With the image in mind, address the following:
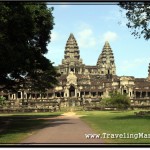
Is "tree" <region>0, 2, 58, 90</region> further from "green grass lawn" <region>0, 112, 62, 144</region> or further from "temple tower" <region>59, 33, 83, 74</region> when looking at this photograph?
"green grass lawn" <region>0, 112, 62, 144</region>

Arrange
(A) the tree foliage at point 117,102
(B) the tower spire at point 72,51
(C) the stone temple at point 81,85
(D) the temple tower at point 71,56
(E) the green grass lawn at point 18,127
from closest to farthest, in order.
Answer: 1. (E) the green grass lawn at point 18,127
2. (B) the tower spire at point 72,51
3. (D) the temple tower at point 71,56
4. (C) the stone temple at point 81,85
5. (A) the tree foliage at point 117,102

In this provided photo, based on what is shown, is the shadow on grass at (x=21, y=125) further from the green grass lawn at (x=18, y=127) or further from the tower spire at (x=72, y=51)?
the tower spire at (x=72, y=51)

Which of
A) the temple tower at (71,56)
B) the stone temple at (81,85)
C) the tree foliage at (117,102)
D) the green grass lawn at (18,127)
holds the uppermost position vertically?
the temple tower at (71,56)

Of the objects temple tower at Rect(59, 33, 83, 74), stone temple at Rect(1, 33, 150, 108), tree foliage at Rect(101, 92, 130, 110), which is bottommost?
tree foliage at Rect(101, 92, 130, 110)

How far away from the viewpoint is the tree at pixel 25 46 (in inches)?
851

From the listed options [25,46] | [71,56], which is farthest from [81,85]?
[25,46]

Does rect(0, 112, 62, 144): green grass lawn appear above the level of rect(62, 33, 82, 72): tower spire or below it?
below

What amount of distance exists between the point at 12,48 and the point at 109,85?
493 inches

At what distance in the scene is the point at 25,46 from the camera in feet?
78.6

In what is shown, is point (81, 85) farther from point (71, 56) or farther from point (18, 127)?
point (18, 127)

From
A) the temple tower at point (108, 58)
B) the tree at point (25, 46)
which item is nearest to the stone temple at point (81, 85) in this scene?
the temple tower at point (108, 58)

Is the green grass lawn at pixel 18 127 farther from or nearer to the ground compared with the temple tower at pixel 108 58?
nearer to the ground

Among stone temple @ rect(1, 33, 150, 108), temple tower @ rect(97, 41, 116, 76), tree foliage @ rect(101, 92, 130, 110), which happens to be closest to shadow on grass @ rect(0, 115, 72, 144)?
stone temple @ rect(1, 33, 150, 108)

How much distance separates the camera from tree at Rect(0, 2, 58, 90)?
21609mm
